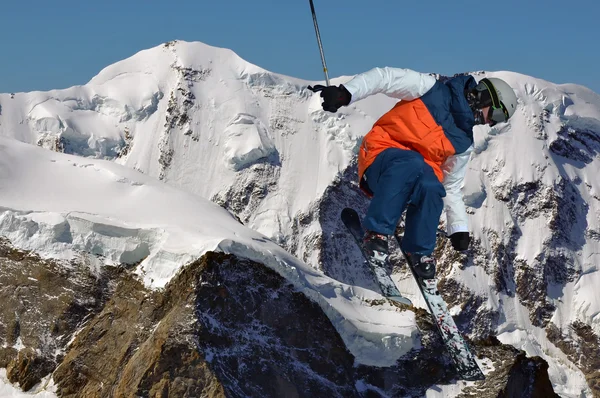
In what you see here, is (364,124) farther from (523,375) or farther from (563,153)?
(523,375)

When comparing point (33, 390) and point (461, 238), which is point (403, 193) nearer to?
point (461, 238)

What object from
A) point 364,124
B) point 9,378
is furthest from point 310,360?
point 364,124

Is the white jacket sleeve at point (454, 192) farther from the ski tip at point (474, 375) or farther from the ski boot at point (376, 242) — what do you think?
the ski tip at point (474, 375)

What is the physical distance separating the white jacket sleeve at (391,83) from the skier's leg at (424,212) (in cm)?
88

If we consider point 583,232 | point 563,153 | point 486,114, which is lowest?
point 583,232

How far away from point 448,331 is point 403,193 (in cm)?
269

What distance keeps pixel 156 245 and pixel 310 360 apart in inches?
138

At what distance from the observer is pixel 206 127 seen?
12056cm

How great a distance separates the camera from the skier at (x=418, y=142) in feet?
28.6

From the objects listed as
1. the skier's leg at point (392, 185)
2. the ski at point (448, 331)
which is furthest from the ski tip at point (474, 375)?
the skier's leg at point (392, 185)

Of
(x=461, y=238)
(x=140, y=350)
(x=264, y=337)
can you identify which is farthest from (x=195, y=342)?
(x=461, y=238)

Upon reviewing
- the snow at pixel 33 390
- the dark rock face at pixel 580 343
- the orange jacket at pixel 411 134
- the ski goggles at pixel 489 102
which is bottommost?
the dark rock face at pixel 580 343

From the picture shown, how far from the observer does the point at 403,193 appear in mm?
8750

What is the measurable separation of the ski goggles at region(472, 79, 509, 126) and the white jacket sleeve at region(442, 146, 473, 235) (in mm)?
A: 614
